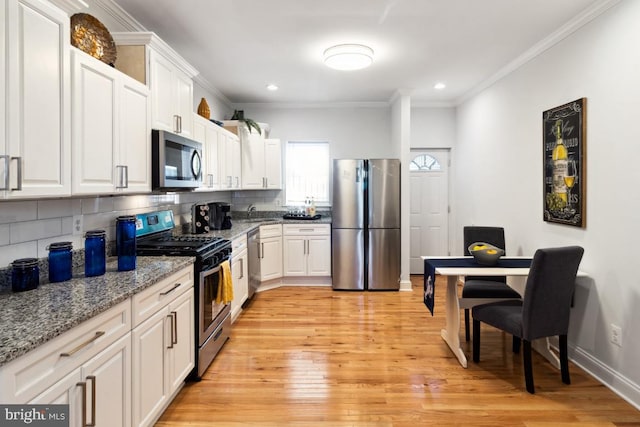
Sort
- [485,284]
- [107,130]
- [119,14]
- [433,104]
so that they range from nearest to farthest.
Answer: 1. [107,130]
2. [119,14]
3. [485,284]
4. [433,104]

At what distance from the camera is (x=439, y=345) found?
3.13m

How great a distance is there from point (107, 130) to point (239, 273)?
82.5 inches

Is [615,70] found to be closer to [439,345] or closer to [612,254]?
[612,254]

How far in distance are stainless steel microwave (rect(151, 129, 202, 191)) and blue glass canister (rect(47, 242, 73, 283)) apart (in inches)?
30.5

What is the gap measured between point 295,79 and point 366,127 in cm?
164

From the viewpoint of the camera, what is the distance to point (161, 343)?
201 centimetres

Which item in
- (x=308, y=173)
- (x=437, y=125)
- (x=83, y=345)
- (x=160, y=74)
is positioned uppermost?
(x=437, y=125)

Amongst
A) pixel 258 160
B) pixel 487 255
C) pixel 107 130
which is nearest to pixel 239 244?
pixel 258 160

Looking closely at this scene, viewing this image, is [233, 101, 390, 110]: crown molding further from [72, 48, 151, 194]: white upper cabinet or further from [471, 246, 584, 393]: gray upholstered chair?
[471, 246, 584, 393]: gray upholstered chair

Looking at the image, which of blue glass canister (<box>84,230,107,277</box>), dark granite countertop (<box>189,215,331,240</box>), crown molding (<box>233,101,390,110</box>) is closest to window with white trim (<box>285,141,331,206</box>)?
dark granite countertop (<box>189,215,331,240</box>)

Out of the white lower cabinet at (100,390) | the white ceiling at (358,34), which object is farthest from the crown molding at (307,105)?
the white lower cabinet at (100,390)

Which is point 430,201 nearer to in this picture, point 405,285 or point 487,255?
point 405,285

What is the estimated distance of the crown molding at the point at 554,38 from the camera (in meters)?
2.54

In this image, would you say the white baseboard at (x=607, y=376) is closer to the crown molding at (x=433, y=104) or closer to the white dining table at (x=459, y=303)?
the white dining table at (x=459, y=303)
